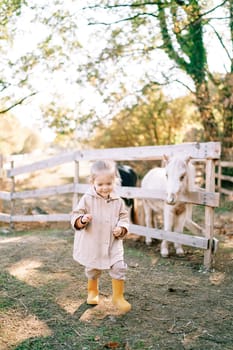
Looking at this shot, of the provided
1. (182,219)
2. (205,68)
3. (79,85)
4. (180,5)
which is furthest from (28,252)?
(205,68)

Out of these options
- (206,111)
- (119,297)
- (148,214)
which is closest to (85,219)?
(119,297)

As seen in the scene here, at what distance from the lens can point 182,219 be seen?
5793 millimetres

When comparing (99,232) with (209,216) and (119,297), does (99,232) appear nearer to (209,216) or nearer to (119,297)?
(119,297)

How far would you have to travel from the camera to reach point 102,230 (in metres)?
3.53

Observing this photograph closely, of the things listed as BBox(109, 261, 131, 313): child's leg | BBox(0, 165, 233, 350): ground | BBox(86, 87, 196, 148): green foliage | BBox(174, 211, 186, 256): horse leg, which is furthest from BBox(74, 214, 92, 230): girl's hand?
BBox(86, 87, 196, 148): green foliage

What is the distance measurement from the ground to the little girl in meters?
0.30

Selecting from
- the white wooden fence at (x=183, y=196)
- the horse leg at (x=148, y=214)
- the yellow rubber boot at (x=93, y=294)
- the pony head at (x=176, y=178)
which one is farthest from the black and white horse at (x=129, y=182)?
the yellow rubber boot at (x=93, y=294)

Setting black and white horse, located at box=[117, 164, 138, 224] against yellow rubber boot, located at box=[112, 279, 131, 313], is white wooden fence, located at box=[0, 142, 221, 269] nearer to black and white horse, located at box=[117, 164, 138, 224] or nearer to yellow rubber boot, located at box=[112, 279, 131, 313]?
black and white horse, located at box=[117, 164, 138, 224]

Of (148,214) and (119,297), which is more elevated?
(148,214)

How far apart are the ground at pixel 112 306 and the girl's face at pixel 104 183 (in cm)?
106

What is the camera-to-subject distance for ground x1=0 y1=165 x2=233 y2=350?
2.90 m

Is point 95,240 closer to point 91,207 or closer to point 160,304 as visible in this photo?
point 91,207

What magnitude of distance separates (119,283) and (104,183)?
0.91 metres

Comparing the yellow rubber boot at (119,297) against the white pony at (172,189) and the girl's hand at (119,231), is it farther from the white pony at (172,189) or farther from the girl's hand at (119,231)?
the white pony at (172,189)
